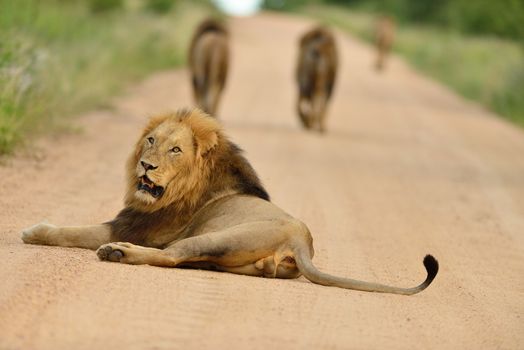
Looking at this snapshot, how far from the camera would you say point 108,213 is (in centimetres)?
857

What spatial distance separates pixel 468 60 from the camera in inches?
1292

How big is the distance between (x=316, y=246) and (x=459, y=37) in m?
34.5

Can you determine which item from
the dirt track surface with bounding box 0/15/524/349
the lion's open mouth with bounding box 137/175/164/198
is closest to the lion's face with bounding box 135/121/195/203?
the lion's open mouth with bounding box 137/175/164/198

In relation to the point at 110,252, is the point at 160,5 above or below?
below

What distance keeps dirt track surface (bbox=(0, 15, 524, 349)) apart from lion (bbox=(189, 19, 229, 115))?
70 centimetres

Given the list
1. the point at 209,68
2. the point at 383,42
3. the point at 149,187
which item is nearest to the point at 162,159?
the point at 149,187

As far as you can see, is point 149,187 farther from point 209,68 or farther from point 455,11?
point 455,11

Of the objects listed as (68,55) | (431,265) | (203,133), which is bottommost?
(68,55)

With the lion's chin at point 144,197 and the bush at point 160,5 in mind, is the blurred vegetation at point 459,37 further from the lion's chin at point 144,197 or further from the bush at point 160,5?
the lion's chin at point 144,197

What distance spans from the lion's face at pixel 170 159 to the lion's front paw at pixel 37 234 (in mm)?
523

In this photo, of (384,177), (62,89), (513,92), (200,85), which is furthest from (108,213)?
(513,92)

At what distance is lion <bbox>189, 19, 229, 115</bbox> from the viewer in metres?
16.4

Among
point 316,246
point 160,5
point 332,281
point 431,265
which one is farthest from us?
point 160,5

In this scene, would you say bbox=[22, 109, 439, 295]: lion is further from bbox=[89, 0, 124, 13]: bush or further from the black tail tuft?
bbox=[89, 0, 124, 13]: bush
